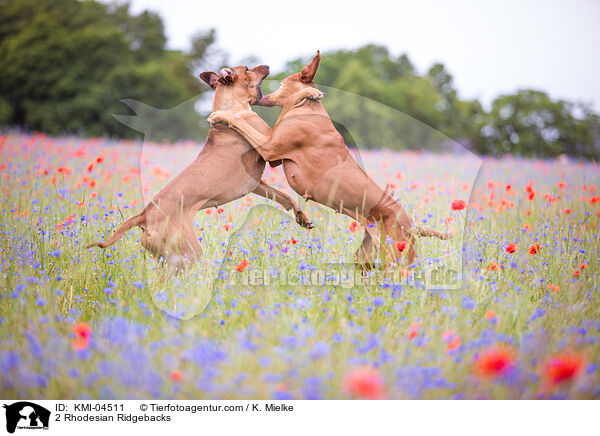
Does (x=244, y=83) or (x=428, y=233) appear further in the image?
(x=244, y=83)

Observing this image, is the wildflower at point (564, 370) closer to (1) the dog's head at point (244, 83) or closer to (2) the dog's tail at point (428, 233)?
(2) the dog's tail at point (428, 233)

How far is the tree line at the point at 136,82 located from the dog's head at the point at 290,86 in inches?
52.8

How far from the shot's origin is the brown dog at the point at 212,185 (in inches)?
121

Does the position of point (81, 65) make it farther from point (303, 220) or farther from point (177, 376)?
point (177, 376)

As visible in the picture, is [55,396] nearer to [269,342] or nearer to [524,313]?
[269,342]

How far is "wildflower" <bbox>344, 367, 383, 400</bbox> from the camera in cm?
191

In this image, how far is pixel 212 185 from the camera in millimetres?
3244

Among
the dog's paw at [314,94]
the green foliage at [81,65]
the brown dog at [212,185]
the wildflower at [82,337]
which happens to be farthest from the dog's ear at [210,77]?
the green foliage at [81,65]

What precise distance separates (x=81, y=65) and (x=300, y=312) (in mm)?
17164

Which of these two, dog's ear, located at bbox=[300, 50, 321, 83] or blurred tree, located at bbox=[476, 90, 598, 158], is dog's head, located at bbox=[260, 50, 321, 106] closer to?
dog's ear, located at bbox=[300, 50, 321, 83]

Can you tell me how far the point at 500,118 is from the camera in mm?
13109

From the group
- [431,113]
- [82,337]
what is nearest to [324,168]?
[82,337]

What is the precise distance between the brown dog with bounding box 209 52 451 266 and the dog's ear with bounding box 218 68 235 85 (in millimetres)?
268
